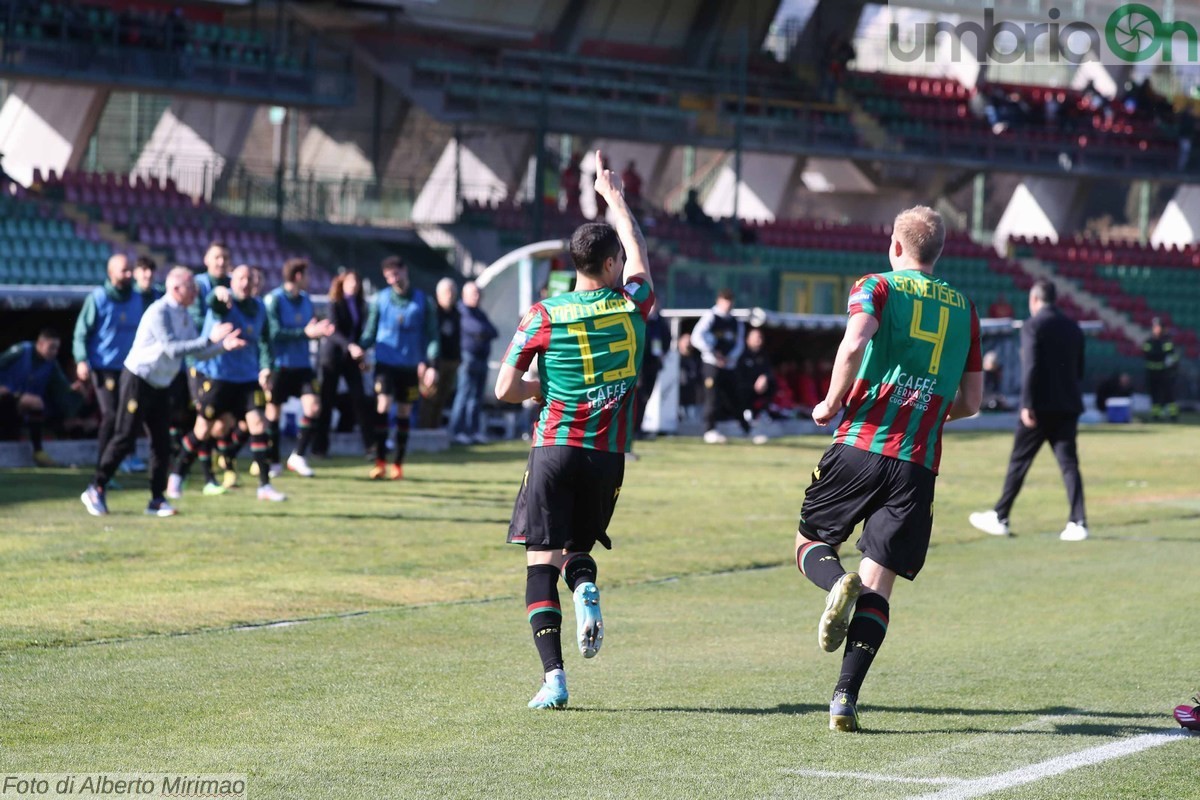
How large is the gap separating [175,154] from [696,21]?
17594 millimetres

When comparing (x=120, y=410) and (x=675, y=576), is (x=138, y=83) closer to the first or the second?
(x=120, y=410)

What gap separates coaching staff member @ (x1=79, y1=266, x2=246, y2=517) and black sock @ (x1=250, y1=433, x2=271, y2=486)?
5.98 ft

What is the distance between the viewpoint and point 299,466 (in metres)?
17.6

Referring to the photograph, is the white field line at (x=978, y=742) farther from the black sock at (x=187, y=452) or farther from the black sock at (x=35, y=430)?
the black sock at (x=35, y=430)

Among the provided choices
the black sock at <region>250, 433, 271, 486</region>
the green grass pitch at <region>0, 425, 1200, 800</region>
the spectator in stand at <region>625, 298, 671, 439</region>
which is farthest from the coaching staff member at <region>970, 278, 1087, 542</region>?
the spectator in stand at <region>625, 298, 671, 439</region>

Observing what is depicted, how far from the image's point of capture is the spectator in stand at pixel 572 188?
128ft

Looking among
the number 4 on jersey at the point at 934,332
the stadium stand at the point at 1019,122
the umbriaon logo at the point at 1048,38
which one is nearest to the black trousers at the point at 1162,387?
the stadium stand at the point at 1019,122

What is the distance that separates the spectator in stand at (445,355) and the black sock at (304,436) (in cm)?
182

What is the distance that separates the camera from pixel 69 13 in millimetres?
32656

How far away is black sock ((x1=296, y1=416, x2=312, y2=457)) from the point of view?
1773cm

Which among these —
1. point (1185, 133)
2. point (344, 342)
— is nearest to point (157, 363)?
point (344, 342)

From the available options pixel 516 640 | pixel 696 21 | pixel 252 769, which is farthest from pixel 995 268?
pixel 252 769

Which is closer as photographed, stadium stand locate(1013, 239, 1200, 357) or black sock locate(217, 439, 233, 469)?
black sock locate(217, 439, 233, 469)

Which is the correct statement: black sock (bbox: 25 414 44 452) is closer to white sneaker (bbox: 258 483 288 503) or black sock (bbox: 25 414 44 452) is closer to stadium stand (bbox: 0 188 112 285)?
white sneaker (bbox: 258 483 288 503)
